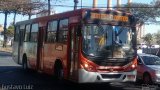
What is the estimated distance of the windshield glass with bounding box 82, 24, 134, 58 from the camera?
552 inches

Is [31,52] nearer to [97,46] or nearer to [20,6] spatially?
[97,46]

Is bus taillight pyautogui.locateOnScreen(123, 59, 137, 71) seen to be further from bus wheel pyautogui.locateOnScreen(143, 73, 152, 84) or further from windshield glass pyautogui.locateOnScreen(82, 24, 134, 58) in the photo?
bus wheel pyautogui.locateOnScreen(143, 73, 152, 84)

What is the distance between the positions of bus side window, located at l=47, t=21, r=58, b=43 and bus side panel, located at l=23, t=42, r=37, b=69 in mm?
2329

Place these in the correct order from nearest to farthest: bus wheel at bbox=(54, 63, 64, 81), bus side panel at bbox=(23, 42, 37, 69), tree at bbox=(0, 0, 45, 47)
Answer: bus wheel at bbox=(54, 63, 64, 81) < bus side panel at bbox=(23, 42, 37, 69) < tree at bbox=(0, 0, 45, 47)

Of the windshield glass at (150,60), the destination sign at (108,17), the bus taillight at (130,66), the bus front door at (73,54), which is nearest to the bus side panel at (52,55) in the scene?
the bus front door at (73,54)

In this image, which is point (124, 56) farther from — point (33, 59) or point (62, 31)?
point (33, 59)

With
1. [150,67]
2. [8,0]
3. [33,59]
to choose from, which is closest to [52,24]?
[33,59]

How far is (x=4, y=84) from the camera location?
51.5 feet

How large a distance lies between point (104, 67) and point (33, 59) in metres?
7.14

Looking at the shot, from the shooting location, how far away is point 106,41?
14.2m

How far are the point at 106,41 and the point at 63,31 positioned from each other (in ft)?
8.42

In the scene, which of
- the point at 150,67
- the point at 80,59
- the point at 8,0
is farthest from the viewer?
the point at 8,0

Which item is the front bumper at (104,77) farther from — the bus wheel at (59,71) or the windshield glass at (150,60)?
the windshield glass at (150,60)

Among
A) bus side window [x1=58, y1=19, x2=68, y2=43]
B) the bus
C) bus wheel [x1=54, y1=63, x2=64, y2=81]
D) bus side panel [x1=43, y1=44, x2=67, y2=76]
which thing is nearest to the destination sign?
the bus
